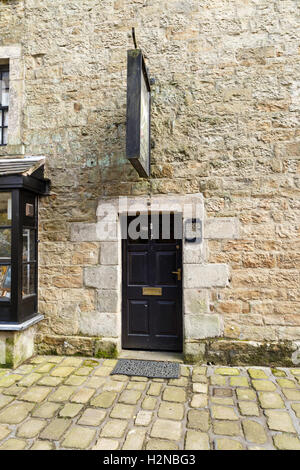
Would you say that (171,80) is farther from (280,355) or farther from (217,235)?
(280,355)

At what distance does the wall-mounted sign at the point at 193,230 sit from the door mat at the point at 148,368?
1558mm

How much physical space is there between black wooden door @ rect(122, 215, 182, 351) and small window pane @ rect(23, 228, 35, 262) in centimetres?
128

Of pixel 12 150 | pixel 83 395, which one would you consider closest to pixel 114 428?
pixel 83 395

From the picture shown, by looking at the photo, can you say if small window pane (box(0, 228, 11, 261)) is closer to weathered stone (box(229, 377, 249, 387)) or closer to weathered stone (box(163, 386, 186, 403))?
weathered stone (box(163, 386, 186, 403))

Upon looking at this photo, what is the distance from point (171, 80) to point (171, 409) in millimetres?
3831

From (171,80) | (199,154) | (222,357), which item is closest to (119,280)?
(222,357)

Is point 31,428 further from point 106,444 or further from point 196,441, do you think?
point 196,441

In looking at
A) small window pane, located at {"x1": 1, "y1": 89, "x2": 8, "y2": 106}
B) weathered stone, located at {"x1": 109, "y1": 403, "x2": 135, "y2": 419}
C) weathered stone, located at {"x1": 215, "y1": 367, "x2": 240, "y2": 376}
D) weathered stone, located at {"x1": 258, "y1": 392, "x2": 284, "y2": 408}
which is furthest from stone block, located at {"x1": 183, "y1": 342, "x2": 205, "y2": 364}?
small window pane, located at {"x1": 1, "y1": 89, "x2": 8, "y2": 106}

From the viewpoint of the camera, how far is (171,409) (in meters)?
2.49

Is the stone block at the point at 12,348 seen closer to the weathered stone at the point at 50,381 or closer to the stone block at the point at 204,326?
the weathered stone at the point at 50,381

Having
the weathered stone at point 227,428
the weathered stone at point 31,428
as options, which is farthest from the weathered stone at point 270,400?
the weathered stone at point 31,428

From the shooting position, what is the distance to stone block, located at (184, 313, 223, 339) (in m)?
3.48

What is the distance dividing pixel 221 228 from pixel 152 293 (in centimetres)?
128

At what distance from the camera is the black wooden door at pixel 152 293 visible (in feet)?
12.4
